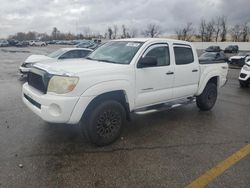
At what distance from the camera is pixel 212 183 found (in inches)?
134

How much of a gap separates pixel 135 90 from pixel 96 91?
0.88 m

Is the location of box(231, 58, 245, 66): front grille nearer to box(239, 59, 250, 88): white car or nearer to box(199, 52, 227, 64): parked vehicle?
box(199, 52, 227, 64): parked vehicle

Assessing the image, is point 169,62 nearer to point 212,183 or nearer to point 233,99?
point 212,183

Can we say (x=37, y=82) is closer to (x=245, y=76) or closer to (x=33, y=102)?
(x=33, y=102)

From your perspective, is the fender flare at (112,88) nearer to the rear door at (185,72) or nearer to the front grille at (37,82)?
the front grille at (37,82)

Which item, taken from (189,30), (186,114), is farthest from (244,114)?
(189,30)

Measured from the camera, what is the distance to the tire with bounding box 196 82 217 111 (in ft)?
22.2

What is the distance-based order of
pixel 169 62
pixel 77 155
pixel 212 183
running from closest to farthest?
pixel 212 183 → pixel 77 155 → pixel 169 62

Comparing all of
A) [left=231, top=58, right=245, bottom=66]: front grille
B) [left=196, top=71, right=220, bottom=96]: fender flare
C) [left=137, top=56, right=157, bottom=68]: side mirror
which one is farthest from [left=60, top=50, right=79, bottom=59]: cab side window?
[left=231, top=58, right=245, bottom=66]: front grille

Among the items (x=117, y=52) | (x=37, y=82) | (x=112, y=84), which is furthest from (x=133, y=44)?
(x=37, y=82)

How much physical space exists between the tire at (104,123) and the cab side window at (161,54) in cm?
135

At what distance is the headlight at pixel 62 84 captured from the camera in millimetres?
3973

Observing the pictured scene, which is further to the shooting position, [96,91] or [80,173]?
[96,91]

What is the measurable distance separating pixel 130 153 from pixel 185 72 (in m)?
2.50
